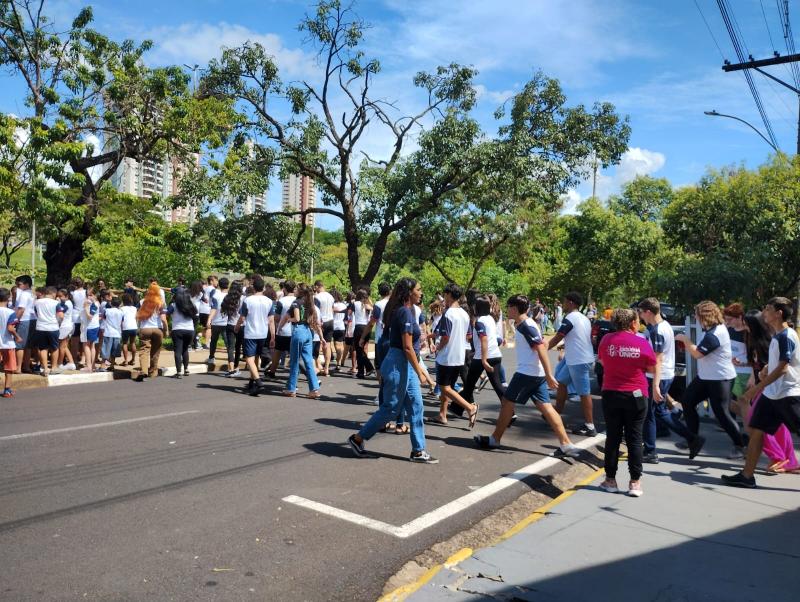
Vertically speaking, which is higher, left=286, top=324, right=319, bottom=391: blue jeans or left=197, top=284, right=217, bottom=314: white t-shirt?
left=197, top=284, right=217, bottom=314: white t-shirt

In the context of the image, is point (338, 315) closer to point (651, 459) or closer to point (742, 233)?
point (651, 459)

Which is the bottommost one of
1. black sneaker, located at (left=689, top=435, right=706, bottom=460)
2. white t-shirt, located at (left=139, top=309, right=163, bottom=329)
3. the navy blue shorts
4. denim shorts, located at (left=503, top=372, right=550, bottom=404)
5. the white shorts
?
black sneaker, located at (left=689, top=435, right=706, bottom=460)

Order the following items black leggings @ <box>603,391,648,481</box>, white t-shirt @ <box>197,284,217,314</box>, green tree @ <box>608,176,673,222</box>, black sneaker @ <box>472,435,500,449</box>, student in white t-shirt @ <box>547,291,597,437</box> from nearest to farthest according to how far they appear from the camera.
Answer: black leggings @ <box>603,391,648,481</box> < black sneaker @ <box>472,435,500,449</box> < student in white t-shirt @ <box>547,291,597,437</box> < white t-shirt @ <box>197,284,217,314</box> < green tree @ <box>608,176,673,222</box>

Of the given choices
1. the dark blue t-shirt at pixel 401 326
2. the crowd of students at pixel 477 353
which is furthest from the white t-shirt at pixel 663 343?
the dark blue t-shirt at pixel 401 326

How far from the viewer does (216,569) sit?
414 cm

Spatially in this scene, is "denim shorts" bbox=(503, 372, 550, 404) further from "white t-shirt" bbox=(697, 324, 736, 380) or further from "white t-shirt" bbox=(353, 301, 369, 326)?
"white t-shirt" bbox=(353, 301, 369, 326)

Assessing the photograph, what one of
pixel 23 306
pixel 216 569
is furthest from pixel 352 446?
pixel 23 306

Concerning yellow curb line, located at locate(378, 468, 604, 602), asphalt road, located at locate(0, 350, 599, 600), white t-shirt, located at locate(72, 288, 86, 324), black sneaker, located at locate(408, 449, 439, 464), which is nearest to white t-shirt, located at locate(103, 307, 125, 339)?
white t-shirt, located at locate(72, 288, 86, 324)

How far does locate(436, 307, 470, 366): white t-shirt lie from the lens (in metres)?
8.69

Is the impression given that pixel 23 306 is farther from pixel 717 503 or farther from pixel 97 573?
pixel 717 503

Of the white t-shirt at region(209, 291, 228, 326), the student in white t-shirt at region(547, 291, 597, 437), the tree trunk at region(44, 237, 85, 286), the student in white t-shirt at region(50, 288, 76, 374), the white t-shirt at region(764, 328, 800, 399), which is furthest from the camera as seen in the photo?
the tree trunk at region(44, 237, 85, 286)

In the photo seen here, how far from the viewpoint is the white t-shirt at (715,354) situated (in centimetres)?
725

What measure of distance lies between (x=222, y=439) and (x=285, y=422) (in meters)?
1.20

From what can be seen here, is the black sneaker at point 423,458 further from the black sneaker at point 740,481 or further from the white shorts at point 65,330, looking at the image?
the white shorts at point 65,330
